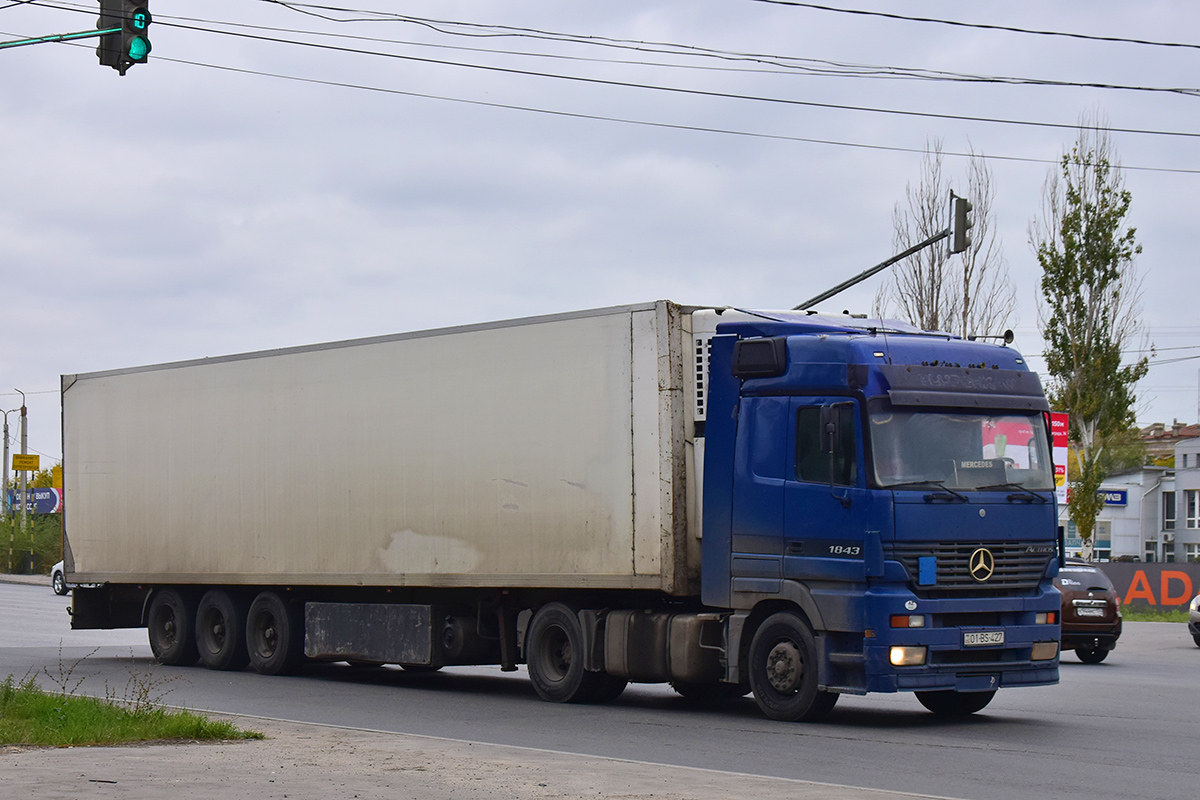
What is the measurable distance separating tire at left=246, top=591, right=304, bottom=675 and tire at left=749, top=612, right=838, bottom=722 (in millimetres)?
7328

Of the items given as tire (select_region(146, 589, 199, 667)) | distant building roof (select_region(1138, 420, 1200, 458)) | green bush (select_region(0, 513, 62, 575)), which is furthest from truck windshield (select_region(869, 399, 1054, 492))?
distant building roof (select_region(1138, 420, 1200, 458))

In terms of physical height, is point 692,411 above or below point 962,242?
below

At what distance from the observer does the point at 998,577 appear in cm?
1338

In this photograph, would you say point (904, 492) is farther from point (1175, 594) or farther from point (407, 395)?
point (1175, 594)

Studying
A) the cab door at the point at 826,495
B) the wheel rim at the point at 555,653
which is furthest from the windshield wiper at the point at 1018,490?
the wheel rim at the point at 555,653

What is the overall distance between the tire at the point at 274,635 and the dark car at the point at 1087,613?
1047 cm

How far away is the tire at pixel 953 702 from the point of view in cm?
1442

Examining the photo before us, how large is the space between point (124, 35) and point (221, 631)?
831 centimetres

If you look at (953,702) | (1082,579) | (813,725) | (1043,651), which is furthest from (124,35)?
(1082,579)

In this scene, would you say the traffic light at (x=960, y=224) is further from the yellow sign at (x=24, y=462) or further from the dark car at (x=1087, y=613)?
the yellow sign at (x=24, y=462)

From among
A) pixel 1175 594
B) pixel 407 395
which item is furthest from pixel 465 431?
pixel 1175 594

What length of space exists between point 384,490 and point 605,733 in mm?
5412

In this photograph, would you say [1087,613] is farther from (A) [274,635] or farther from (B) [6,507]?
(B) [6,507]

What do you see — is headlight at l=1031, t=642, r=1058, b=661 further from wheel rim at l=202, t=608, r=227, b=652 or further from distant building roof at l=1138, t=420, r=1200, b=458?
distant building roof at l=1138, t=420, r=1200, b=458
